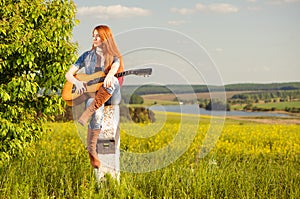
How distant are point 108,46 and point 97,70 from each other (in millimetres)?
299

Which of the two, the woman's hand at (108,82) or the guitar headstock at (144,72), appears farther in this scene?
the guitar headstock at (144,72)

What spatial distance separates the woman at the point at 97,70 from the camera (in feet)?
15.6

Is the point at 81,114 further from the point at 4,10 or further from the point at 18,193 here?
the point at 4,10

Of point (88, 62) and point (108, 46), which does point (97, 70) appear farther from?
point (108, 46)

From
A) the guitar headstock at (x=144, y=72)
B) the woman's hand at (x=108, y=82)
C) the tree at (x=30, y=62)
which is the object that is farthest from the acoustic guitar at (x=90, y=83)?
the tree at (x=30, y=62)

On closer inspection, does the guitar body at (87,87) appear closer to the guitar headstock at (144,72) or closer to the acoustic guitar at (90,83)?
the acoustic guitar at (90,83)

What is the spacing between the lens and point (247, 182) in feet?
18.2

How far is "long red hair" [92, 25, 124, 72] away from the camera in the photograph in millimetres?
4844

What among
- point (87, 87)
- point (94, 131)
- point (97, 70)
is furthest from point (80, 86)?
point (94, 131)

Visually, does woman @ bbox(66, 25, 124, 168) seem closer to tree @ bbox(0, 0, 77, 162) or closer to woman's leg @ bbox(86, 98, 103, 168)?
woman's leg @ bbox(86, 98, 103, 168)

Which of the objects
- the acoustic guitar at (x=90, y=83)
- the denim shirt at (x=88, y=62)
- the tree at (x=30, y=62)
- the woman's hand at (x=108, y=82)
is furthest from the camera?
the tree at (x=30, y=62)

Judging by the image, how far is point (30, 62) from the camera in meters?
5.99

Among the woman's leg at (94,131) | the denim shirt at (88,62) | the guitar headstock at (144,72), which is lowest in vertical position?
the woman's leg at (94,131)

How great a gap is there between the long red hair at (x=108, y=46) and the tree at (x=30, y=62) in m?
1.38
